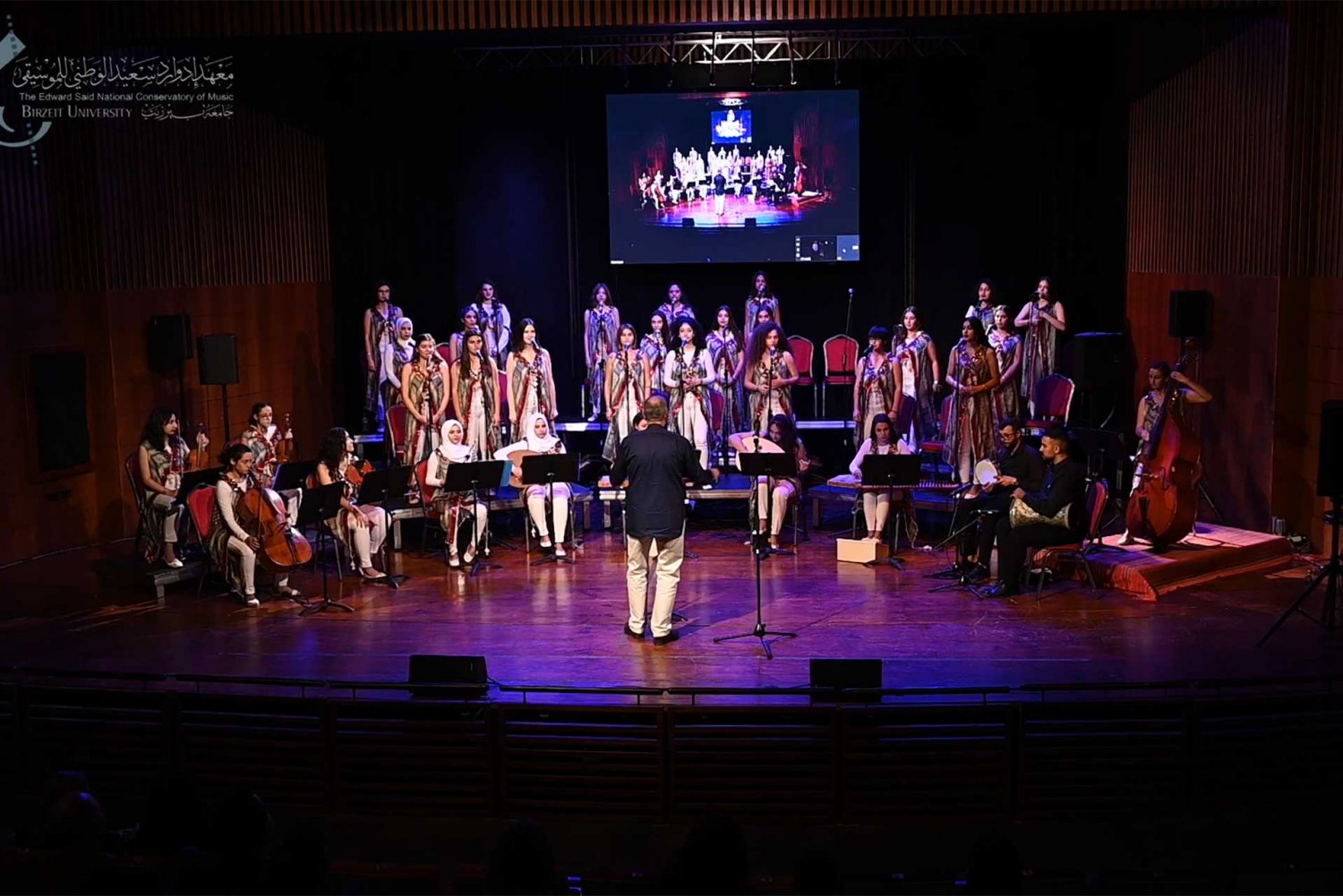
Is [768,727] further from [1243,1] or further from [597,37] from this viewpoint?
[597,37]

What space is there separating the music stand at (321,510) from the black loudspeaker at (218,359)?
9.25 ft

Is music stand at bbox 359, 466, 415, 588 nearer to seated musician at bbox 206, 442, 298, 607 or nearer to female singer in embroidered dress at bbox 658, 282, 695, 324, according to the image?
seated musician at bbox 206, 442, 298, 607

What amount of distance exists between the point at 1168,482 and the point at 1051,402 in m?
2.76

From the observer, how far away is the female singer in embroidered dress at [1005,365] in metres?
13.0

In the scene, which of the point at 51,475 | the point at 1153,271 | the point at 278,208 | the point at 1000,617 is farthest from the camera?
the point at 278,208

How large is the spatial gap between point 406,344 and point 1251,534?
7.19m

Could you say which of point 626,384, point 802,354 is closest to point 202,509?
point 626,384

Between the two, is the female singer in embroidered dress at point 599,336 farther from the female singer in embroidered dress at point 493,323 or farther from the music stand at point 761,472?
the music stand at point 761,472

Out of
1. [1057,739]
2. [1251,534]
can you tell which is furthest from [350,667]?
[1251,534]

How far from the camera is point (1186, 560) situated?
33.9ft

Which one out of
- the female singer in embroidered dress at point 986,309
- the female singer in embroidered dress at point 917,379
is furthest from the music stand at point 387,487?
the female singer in embroidered dress at point 986,309

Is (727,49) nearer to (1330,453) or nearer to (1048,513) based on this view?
(1048,513)

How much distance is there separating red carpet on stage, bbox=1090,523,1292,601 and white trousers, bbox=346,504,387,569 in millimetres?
5352

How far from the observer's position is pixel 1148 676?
322 inches
